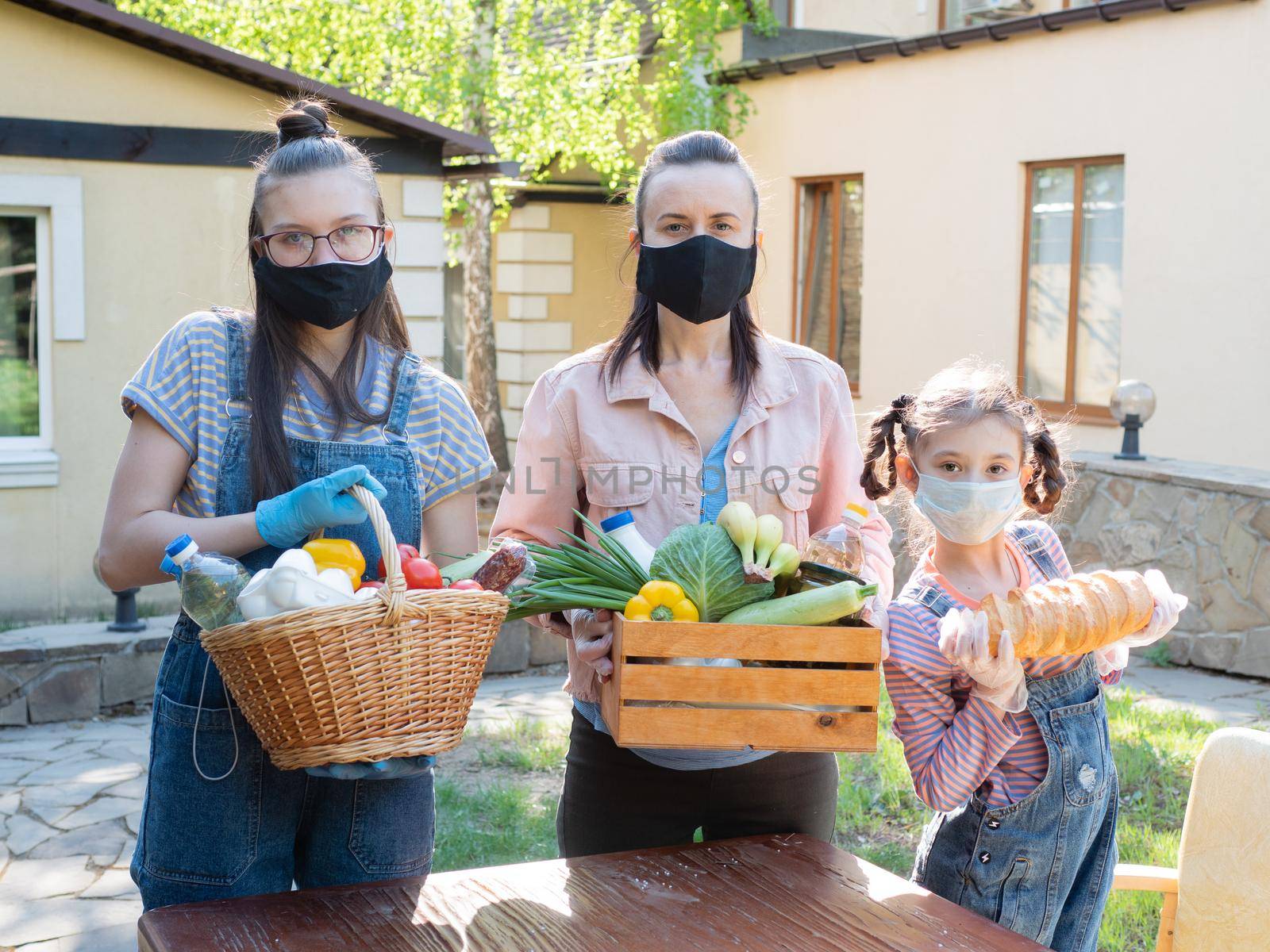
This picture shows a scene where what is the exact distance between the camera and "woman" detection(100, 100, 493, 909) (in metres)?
2.23

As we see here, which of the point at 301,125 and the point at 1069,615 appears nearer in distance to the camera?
the point at 1069,615

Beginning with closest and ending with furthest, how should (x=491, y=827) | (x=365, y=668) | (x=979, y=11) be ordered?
(x=365, y=668) → (x=491, y=827) → (x=979, y=11)

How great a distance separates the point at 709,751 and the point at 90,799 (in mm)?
3713

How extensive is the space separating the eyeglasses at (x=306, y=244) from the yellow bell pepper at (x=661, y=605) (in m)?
0.83

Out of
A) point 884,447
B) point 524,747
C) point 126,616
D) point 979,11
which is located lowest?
point 524,747

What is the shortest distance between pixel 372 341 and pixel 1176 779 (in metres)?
3.82

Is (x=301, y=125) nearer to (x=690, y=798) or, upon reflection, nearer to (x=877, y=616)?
(x=877, y=616)

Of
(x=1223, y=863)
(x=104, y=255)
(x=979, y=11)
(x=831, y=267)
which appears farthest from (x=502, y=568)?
(x=979, y=11)

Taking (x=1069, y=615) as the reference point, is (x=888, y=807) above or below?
below

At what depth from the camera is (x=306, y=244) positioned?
234cm

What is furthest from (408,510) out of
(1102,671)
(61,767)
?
(61,767)

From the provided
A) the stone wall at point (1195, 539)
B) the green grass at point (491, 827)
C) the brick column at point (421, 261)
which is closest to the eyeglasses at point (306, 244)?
the green grass at point (491, 827)

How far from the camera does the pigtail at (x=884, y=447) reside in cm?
260

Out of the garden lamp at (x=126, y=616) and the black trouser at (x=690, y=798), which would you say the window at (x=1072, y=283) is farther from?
the black trouser at (x=690, y=798)
